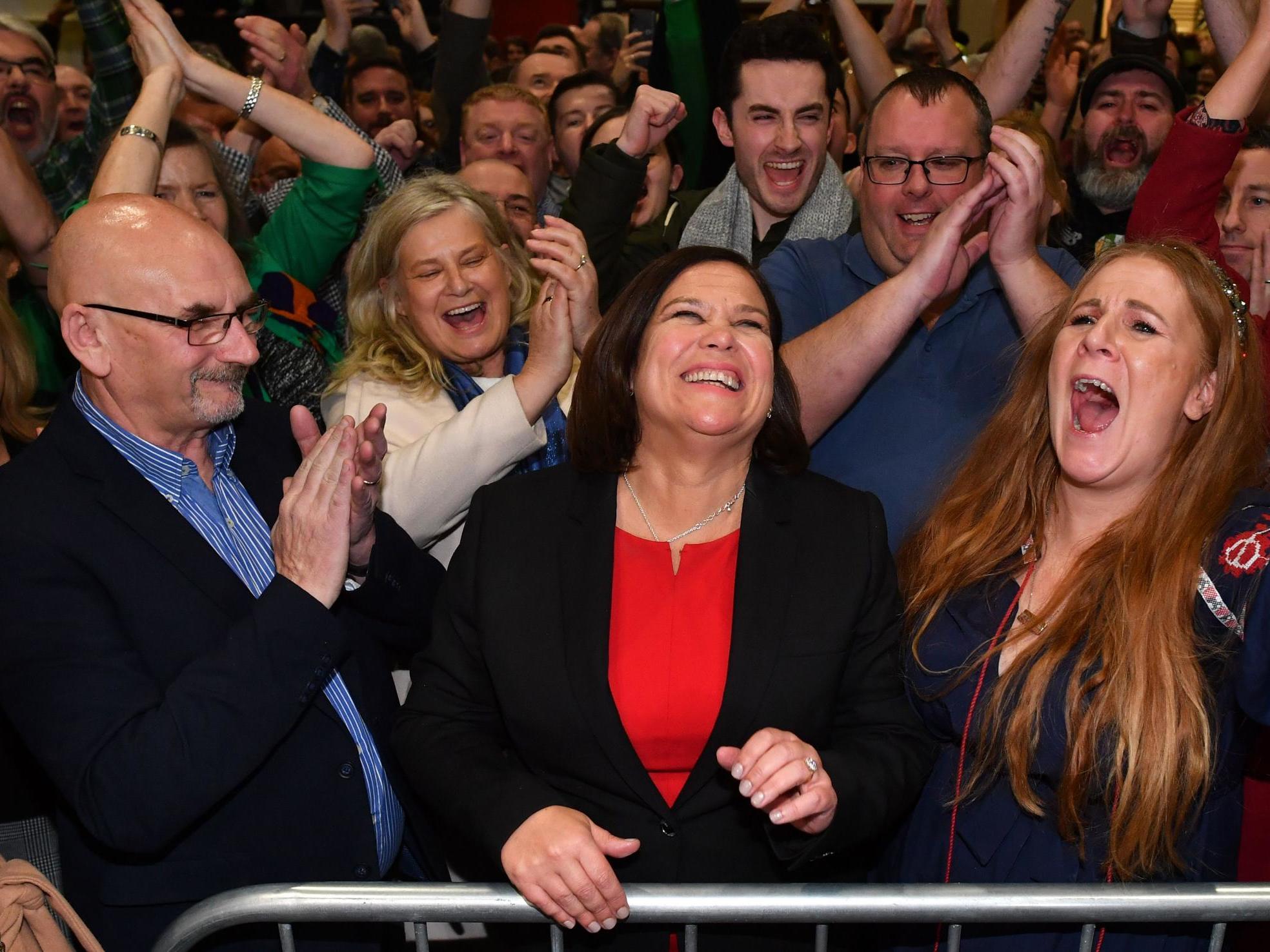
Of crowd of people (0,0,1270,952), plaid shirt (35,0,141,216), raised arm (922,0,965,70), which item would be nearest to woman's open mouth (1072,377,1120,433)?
crowd of people (0,0,1270,952)

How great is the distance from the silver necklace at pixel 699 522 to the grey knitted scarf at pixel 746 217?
4.57 feet

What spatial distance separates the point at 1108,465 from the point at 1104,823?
586 millimetres

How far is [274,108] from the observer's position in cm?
337

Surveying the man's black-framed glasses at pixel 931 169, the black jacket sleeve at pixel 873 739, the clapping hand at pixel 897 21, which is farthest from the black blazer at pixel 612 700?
the clapping hand at pixel 897 21

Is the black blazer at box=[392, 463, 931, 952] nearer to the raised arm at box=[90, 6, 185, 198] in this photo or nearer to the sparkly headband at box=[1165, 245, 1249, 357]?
the sparkly headband at box=[1165, 245, 1249, 357]

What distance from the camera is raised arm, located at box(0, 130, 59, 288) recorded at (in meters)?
3.21

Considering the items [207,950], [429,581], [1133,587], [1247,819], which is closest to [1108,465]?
[1133,587]

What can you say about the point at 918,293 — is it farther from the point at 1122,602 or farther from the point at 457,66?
the point at 457,66

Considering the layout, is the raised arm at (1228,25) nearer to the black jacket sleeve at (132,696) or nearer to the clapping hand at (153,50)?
the clapping hand at (153,50)

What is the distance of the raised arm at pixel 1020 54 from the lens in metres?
3.74

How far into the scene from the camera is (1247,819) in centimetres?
224

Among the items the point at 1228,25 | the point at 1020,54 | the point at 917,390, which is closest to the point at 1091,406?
the point at 917,390

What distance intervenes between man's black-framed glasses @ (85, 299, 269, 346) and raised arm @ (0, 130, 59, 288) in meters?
1.40

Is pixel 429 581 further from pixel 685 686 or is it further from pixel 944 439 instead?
pixel 944 439
